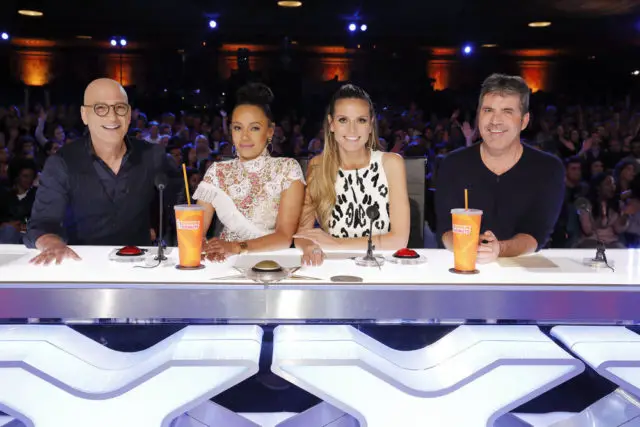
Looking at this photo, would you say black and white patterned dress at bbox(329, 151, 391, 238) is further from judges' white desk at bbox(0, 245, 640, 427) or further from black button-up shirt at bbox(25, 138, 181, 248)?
judges' white desk at bbox(0, 245, 640, 427)

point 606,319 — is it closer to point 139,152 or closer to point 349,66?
point 139,152

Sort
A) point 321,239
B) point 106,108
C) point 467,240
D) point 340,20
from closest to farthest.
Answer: point 467,240 < point 321,239 < point 106,108 < point 340,20

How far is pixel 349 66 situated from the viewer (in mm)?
10914

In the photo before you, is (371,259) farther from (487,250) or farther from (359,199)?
(359,199)

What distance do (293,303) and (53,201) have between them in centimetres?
152

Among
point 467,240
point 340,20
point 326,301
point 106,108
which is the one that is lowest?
point 326,301

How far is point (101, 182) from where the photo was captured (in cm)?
264

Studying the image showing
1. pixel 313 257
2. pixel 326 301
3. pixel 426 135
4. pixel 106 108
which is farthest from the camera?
pixel 426 135

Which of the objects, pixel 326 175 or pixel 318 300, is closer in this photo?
pixel 318 300

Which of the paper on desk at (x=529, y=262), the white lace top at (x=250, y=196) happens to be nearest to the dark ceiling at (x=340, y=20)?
the white lace top at (x=250, y=196)

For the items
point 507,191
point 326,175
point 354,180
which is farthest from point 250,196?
point 507,191

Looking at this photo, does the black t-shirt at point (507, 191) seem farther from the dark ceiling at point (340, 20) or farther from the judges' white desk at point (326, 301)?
the dark ceiling at point (340, 20)

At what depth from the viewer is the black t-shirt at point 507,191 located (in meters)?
2.55

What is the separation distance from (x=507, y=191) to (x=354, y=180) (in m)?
0.64
